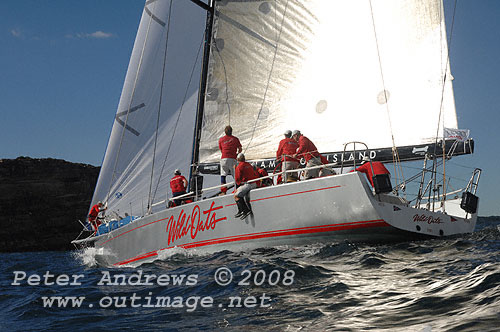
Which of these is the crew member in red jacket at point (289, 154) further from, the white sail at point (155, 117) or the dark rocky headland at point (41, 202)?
the dark rocky headland at point (41, 202)

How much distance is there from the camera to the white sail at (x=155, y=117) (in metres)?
11.2

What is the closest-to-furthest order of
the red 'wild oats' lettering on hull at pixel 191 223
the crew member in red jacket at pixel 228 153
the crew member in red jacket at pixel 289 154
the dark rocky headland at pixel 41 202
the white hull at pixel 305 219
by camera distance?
the white hull at pixel 305 219 → the crew member in red jacket at pixel 289 154 → the red 'wild oats' lettering on hull at pixel 191 223 → the crew member in red jacket at pixel 228 153 → the dark rocky headland at pixel 41 202

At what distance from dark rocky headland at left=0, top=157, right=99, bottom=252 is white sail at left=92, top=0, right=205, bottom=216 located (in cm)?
3792

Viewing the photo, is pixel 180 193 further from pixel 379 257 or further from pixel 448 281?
pixel 448 281

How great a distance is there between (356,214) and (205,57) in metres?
6.15

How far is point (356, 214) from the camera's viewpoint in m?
6.40

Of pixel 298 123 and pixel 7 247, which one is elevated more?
pixel 298 123

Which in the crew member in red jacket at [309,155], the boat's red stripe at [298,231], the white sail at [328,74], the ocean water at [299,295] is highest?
the white sail at [328,74]

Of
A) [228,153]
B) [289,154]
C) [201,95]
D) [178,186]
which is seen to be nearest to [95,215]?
[178,186]

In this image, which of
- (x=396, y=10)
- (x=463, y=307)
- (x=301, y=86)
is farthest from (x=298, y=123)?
(x=463, y=307)

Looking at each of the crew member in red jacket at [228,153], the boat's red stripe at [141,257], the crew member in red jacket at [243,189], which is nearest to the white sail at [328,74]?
the crew member in red jacket at [228,153]

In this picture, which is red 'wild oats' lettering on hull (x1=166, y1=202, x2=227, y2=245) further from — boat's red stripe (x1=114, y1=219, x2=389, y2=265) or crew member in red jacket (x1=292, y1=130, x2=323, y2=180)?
crew member in red jacket (x1=292, y1=130, x2=323, y2=180)

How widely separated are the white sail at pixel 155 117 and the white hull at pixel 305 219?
2.44m

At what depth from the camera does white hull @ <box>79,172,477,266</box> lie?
6.39 m
